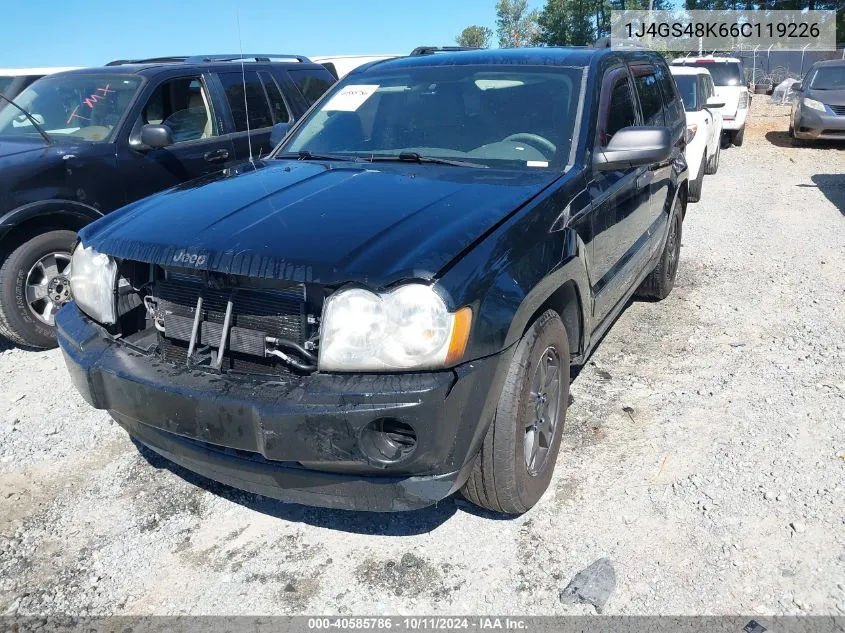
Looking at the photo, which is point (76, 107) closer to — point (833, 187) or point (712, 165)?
point (712, 165)

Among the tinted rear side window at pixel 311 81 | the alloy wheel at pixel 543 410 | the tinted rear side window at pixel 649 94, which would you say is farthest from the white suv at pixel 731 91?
the alloy wheel at pixel 543 410

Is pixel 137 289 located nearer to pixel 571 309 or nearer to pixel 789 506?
pixel 571 309

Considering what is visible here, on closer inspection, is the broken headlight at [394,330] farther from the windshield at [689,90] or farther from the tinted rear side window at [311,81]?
the windshield at [689,90]

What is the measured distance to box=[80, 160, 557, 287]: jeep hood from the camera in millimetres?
2377

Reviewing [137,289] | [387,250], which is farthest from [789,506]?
[137,289]

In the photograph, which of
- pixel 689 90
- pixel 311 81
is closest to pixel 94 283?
pixel 311 81

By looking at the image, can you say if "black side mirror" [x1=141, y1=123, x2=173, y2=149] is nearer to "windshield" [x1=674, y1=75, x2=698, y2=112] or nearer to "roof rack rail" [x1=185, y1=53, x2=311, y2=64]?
"roof rack rail" [x1=185, y1=53, x2=311, y2=64]

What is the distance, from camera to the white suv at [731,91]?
1395 centimetres

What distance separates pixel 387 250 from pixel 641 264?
2.47m

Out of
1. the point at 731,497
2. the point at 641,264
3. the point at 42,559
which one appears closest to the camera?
the point at 42,559

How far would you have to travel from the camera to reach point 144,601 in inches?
103

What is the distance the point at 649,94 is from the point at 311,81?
3639mm

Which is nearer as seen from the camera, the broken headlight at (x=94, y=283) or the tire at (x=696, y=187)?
the broken headlight at (x=94, y=283)

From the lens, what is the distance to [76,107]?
18.5ft
